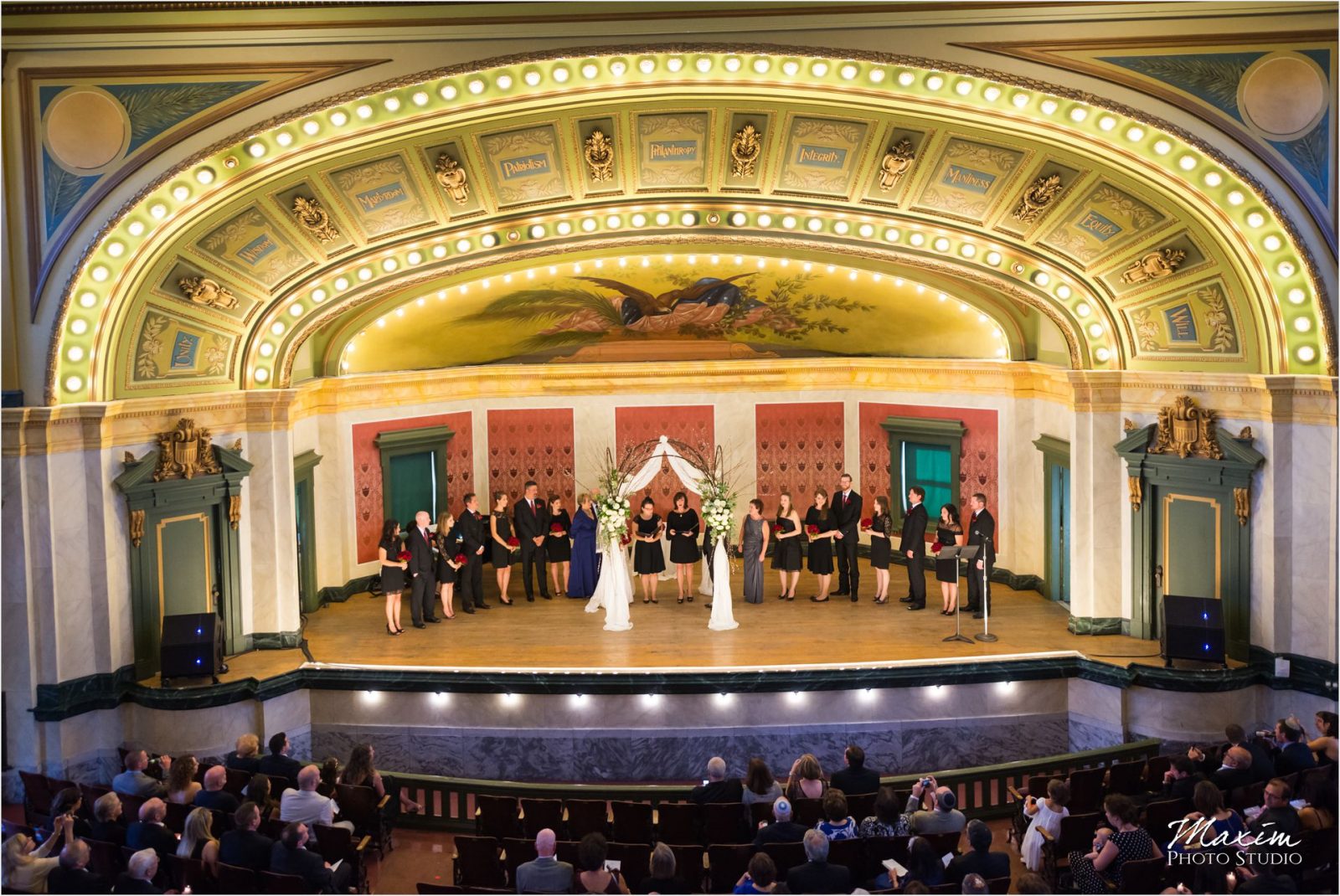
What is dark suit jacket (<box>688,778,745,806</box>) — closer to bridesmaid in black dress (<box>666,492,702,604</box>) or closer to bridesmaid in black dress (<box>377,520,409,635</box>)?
bridesmaid in black dress (<box>377,520,409,635</box>)

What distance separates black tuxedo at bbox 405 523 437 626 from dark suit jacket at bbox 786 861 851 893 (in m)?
9.30

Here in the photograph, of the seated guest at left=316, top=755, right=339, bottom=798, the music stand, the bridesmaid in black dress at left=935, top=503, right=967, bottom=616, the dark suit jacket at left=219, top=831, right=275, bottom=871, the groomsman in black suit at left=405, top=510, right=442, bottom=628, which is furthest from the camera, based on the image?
the bridesmaid in black dress at left=935, top=503, right=967, bottom=616

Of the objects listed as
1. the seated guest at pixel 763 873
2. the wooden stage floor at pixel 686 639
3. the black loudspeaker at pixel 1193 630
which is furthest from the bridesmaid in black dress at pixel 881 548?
the seated guest at pixel 763 873

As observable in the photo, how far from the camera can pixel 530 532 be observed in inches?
760

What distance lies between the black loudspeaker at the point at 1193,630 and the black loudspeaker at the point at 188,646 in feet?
35.3

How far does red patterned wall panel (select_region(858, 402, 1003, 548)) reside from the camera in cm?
2028

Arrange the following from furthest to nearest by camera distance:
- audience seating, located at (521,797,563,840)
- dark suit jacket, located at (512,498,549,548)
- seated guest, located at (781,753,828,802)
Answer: dark suit jacket, located at (512,498,549,548), audience seating, located at (521,797,563,840), seated guest, located at (781,753,828,802)

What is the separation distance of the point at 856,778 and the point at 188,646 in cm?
775

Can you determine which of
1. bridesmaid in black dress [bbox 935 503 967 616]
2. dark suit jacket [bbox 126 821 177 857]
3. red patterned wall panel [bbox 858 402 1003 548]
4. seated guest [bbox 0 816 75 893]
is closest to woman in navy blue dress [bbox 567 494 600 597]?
bridesmaid in black dress [bbox 935 503 967 616]

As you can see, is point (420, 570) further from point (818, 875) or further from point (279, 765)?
point (818, 875)

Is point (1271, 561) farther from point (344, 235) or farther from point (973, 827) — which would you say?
point (344, 235)

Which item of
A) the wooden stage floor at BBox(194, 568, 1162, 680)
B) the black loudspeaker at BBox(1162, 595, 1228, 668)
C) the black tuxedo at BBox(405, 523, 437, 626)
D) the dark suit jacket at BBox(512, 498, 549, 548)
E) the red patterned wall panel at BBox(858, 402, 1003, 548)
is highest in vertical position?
the red patterned wall panel at BBox(858, 402, 1003, 548)

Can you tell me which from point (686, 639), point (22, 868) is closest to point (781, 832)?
point (22, 868)

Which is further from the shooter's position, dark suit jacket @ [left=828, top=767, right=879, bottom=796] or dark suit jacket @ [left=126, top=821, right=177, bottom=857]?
dark suit jacket @ [left=828, top=767, right=879, bottom=796]
